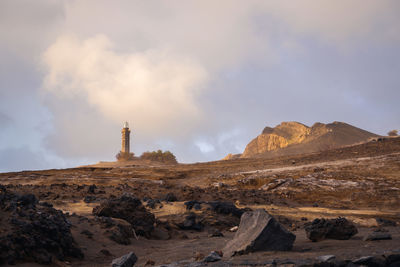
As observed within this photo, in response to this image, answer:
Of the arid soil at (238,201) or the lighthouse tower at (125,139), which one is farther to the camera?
the lighthouse tower at (125,139)

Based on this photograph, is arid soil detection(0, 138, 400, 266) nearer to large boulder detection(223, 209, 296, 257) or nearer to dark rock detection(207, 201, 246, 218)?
dark rock detection(207, 201, 246, 218)

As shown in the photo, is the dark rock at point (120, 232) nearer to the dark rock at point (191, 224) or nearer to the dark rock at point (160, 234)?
the dark rock at point (160, 234)

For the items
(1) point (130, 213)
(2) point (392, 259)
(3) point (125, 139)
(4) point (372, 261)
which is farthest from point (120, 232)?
(3) point (125, 139)

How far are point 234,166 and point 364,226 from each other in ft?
65.3

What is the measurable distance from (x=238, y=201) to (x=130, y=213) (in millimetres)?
7356

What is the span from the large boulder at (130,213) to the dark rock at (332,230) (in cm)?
467

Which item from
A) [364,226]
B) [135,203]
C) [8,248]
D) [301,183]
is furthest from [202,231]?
[301,183]

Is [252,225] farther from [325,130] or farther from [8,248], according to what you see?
[325,130]

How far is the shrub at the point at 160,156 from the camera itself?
56094mm

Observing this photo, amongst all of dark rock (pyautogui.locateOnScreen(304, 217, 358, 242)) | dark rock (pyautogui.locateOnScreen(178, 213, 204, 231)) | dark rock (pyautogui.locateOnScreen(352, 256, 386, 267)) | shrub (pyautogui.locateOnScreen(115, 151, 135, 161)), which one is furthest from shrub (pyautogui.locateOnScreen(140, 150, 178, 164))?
dark rock (pyautogui.locateOnScreen(352, 256, 386, 267))

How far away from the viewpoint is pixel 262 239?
5.65 metres

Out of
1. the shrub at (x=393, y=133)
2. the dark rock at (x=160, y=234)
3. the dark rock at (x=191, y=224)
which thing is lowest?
the dark rock at (x=160, y=234)

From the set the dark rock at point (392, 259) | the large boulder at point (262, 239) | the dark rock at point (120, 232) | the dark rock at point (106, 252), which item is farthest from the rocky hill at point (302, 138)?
the dark rock at point (392, 259)

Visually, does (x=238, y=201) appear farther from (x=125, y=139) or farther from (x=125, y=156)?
(x=125, y=139)
